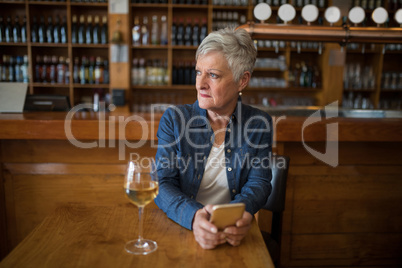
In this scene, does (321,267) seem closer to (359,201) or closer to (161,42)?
(359,201)

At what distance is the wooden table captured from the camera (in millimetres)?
769

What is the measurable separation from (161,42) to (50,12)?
1.47 meters

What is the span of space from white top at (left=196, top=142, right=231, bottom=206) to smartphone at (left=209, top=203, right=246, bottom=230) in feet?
1.39

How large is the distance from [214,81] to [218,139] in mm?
244

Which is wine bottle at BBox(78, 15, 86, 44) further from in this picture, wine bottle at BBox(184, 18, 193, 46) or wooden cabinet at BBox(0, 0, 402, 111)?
wine bottle at BBox(184, 18, 193, 46)

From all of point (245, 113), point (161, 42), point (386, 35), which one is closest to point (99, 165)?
point (245, 113)

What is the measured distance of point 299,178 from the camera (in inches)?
78.9

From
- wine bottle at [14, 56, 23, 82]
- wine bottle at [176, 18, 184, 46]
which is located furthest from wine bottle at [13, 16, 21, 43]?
wine bottle at [176, 18, 184, 46]

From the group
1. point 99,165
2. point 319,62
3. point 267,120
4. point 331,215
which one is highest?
point 319,62

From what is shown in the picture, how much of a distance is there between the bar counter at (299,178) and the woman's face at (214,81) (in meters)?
0.67

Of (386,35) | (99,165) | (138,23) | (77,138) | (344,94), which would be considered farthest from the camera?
(344,94)

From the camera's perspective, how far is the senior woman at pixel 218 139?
1.22 metres

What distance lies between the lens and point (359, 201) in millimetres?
2043

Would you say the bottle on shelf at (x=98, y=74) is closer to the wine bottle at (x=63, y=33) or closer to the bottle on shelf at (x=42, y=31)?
the wine bottle at (x=63, y=33)
